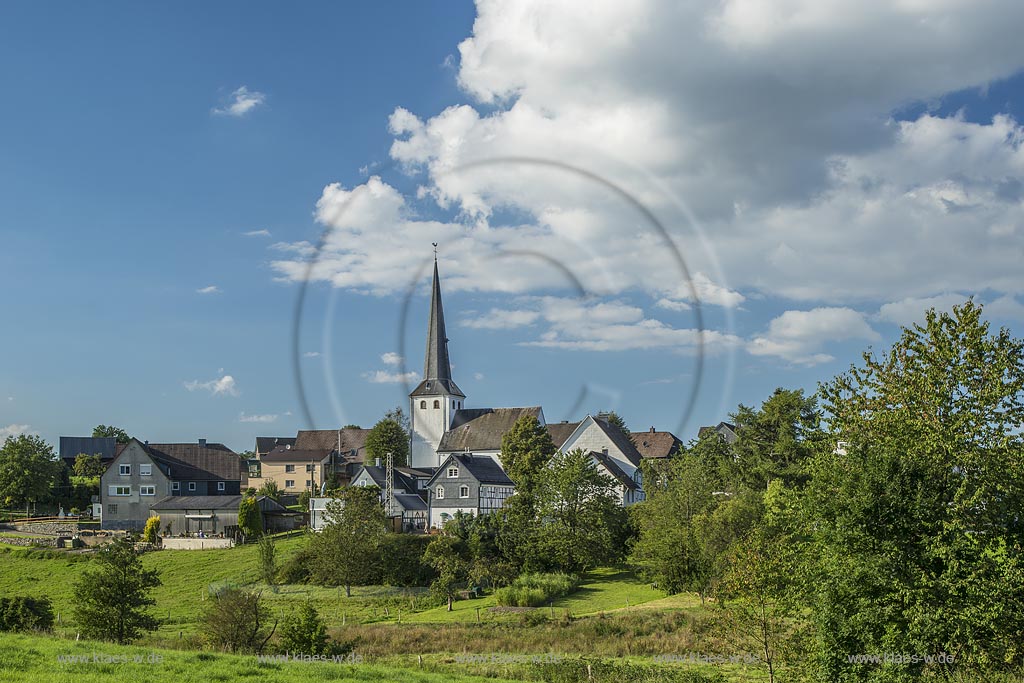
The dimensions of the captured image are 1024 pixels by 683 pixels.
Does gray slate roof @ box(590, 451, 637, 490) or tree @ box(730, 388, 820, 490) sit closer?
tree @ box(730, 388, 820, 490)

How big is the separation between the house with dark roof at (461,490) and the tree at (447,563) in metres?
13.4

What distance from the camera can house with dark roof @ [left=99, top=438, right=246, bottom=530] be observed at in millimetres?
72312

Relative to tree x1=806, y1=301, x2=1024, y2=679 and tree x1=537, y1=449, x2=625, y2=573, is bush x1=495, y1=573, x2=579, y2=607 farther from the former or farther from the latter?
tree x1=806, y1=301, x2=1024, y2=679

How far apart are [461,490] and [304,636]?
38.8 m

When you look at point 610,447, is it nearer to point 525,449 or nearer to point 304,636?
point 525,449

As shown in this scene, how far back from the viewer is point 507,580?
48.7 metres

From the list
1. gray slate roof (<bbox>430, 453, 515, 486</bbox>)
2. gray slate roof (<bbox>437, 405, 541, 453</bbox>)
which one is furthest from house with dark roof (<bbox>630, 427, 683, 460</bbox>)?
gray slate roof (<bbox>430, 453, 515, 486</bbox>)

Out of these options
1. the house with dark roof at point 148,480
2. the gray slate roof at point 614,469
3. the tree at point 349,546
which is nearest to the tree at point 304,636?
the tree at point 349,546

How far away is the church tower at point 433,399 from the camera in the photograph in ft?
339

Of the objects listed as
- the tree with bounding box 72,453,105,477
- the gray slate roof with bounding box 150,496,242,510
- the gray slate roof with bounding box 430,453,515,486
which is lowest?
the gray slate roof with bounding box 150,496,242,510

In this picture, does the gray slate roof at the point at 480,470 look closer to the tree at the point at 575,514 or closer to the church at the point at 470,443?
the church at the point at 470,443

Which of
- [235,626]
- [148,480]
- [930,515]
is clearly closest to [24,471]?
[148,480]

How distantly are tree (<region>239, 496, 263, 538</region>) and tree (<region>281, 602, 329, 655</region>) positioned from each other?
38.4 meters

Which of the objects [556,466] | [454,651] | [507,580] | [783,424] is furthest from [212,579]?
[783,424]
